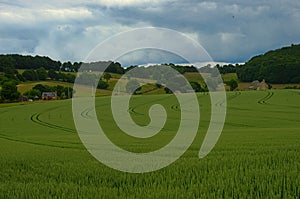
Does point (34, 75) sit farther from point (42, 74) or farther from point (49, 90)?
point (49, 90)

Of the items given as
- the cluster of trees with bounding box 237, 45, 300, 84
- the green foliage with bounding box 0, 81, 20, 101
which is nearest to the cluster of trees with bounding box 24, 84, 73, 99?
the green foliage with bounding box 0, 81, 20, 101

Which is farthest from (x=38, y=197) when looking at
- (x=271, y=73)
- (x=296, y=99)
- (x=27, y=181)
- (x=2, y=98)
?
(x=271, y=73)

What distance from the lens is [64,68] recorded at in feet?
361

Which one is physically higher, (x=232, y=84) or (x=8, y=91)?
(x=232, y=84)

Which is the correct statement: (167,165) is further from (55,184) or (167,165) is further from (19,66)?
(19,66)

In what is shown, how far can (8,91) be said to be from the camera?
83.7 meters

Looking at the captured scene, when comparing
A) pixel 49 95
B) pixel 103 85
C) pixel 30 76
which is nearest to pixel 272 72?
pixel 103 85

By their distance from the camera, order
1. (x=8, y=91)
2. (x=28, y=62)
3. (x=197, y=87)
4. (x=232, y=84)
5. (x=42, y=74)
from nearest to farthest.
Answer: (x=197, y=87), (x=8, y=91), (x=232, y=84), (x=42, y=74), (x=28, y=62)

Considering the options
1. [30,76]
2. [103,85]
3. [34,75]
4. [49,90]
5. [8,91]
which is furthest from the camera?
[34,75]

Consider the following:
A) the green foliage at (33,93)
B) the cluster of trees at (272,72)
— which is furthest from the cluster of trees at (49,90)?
the cluster of trees at (272,72)

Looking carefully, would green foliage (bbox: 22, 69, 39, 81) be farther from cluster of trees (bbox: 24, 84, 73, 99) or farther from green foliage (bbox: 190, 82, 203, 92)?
green foliage (bbox: 190, 82, 203, 92)

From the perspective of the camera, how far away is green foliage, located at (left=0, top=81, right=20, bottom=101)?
271ft

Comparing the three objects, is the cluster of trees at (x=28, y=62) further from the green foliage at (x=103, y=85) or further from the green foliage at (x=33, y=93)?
the green foliage at (x=103, y=85)

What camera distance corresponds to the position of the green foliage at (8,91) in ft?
271
